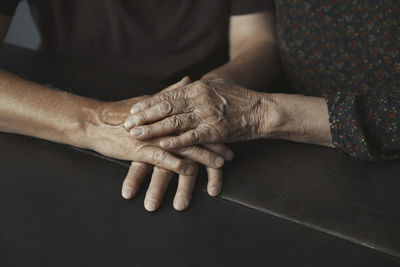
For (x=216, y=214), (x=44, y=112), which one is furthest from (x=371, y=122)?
(x=44, y=112)

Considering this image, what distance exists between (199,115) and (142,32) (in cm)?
68

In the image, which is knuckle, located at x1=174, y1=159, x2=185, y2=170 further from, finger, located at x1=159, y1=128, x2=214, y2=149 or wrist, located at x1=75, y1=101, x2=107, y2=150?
wrist, located at x1=75, y1=101, x2=107, y2=150

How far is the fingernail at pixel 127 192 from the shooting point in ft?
3.03

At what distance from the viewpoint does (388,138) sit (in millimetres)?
1068

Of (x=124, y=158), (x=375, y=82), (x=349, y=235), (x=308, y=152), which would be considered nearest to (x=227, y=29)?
(x=375, y=82)

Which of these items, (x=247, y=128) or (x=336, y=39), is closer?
(x=247, y=128)

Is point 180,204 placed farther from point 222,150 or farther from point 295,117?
point 295,117

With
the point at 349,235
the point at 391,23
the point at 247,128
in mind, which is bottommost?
the point at 349,235

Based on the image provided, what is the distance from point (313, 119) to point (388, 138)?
210mm

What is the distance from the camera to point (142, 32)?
1.57 m

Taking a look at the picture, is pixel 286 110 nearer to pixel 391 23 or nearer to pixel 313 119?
pixel 313 119

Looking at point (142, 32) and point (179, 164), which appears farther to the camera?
point (142, 32)

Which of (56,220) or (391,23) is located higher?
(391,23)

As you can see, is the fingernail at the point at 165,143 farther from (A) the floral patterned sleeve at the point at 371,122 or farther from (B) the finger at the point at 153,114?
(A) the floral patterned sleeve at the point at 371,122
